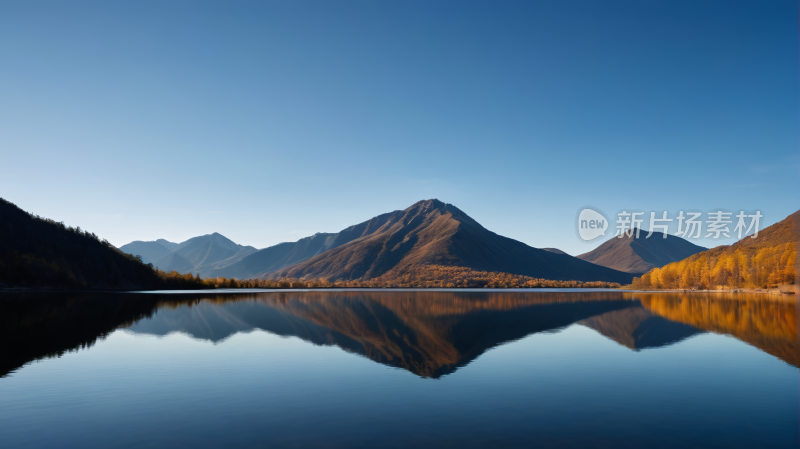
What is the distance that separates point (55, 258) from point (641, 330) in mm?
153536

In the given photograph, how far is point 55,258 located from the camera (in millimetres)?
132250

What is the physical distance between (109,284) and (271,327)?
437ft

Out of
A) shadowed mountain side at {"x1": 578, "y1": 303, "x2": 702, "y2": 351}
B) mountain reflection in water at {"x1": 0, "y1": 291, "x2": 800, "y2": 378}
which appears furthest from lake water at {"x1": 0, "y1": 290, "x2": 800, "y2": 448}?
shadowed mountain side at {"x1": 578, "y1": 303, "x2": 702, "y2": 351}

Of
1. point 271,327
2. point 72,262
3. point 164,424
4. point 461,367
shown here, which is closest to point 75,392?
point 164,424

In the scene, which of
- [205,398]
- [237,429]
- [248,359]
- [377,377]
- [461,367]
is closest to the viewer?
[237,429]

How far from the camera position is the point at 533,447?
516 inches

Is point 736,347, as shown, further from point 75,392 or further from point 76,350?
point 76,350

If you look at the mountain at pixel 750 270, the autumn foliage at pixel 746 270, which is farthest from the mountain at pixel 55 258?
the autumn foliage at pixel 746 270

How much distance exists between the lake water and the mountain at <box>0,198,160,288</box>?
100 m

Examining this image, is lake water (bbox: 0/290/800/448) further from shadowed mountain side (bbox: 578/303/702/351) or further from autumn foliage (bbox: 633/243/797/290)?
autumn foliage (bbox: 633/243/797/290)

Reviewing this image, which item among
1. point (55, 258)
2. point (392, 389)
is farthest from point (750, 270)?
point (55, 258)

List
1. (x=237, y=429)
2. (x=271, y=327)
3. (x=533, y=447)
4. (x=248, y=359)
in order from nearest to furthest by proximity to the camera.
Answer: (x=533, y=447), (x=237, y=429), (x=248, y=359), (x=271, y=327)

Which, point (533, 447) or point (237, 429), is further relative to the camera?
point (237, 429)

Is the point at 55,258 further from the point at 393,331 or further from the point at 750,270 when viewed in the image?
the point at 750,270
